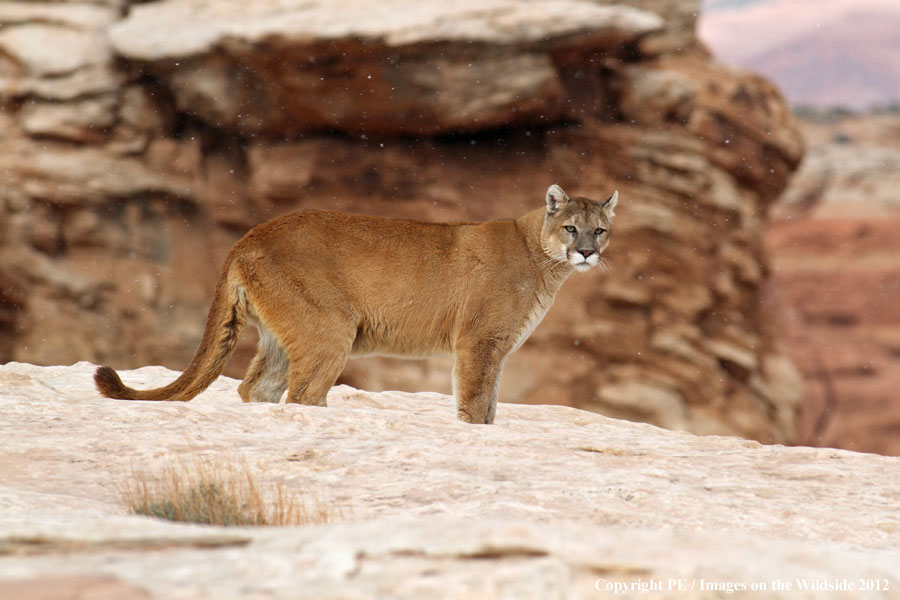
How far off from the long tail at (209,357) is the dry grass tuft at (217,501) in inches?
75.1

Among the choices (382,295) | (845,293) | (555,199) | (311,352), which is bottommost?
(311,352)

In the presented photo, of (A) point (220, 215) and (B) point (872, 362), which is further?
(B) point (872, 362)

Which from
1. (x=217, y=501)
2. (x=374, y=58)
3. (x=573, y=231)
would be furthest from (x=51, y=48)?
(x=217, y=501)

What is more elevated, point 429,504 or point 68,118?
point 68,118

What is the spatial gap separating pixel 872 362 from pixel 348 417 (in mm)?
27628

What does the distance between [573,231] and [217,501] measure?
4.09 meters

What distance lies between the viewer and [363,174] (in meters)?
16.7

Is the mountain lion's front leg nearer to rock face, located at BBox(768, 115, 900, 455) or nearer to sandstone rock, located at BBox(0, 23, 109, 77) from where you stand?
sandstone rock, located at BBox(0, 23, 109, 77)

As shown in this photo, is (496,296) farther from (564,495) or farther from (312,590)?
(312,590)

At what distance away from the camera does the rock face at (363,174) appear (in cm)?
1588

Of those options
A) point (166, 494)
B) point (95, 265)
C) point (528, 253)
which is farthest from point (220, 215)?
point (166, 494)

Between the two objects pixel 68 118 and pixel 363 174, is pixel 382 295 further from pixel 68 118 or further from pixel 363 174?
pixel 68 118

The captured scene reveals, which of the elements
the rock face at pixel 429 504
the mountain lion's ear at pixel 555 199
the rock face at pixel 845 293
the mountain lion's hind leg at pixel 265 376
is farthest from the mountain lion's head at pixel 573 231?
the rock face at pixel 845 293

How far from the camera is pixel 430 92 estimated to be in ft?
51.4
